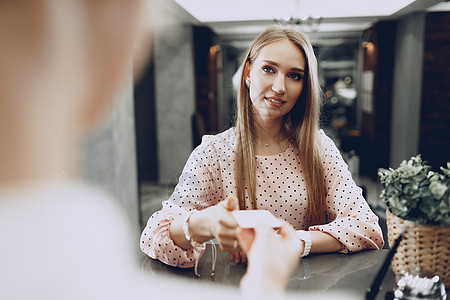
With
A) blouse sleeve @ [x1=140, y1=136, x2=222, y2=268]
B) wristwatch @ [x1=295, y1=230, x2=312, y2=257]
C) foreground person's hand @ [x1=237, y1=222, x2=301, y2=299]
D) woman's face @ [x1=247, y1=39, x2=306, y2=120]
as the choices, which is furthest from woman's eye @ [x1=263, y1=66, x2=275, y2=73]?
foreground person's hand @ [x1=237, y1=222, x2=301, y2=299]

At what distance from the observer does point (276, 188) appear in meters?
1.52

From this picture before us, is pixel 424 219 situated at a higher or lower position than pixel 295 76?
lower

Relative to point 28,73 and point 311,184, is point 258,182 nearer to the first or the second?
point 311,184

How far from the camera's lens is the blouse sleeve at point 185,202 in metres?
1.16

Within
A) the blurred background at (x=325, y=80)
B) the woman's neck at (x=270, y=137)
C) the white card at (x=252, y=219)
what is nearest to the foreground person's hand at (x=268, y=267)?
the white card at (x=252, y=219)

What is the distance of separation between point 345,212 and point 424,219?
0.40 meters

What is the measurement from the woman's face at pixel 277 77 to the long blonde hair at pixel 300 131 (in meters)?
0.04

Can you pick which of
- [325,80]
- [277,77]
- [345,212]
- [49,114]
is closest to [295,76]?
[277,77]

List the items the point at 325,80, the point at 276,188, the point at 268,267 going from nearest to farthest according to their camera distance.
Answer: the point at 268,267, the point at 276,188, the point at 325,80

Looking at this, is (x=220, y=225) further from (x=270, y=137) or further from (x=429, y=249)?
(x=270, y=137)

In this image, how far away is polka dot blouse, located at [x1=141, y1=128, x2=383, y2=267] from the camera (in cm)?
133

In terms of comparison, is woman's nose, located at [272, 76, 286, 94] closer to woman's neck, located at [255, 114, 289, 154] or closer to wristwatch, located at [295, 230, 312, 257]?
woman's neck, located at [255, 114, 289, 154]

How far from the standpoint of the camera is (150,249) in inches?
47.8

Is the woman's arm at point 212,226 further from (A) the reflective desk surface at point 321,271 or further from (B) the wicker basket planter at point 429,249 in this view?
(B) the wicker basket planter at point 429,249
